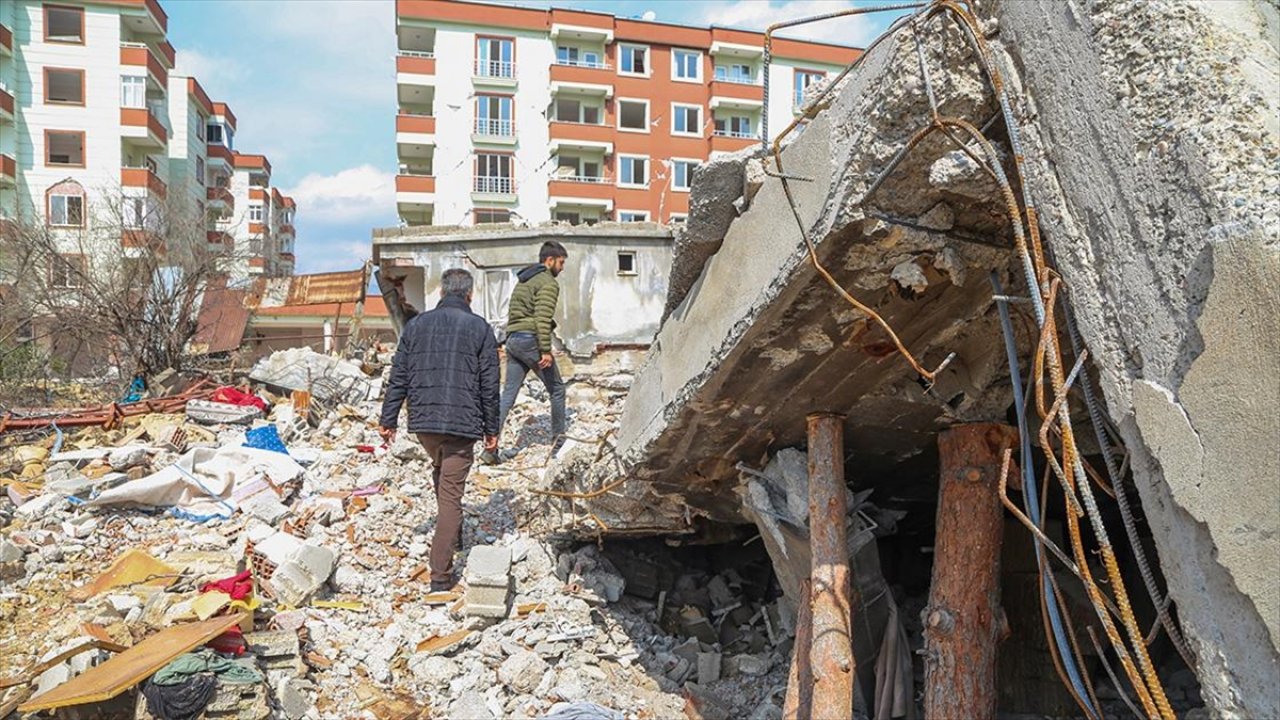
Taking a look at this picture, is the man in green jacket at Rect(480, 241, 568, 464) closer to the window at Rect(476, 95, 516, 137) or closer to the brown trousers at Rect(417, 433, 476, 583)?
the brown trousers at Rect(417, 433, 476, 583)

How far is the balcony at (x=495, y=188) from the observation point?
33844mm

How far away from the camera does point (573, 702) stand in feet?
15.2

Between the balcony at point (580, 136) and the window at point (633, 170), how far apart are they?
0.85 metres

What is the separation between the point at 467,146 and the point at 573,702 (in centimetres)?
3185

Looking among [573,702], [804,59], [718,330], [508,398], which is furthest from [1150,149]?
[804,59]

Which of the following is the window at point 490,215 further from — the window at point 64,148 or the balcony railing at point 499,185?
the window at point 64,148

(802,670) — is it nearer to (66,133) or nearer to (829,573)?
(829,573)

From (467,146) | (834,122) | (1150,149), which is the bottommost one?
(1150,149)

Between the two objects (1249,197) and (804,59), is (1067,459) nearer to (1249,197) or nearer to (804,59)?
(1249,197)

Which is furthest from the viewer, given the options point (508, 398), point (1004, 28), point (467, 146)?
point (467, 146)

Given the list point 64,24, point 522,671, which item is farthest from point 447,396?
point 64,24

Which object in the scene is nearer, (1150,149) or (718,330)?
(1150,149)

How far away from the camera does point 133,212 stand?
15914 millimetres

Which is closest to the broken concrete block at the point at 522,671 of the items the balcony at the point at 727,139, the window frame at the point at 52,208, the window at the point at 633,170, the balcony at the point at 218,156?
the window frame at the point at 52,208
